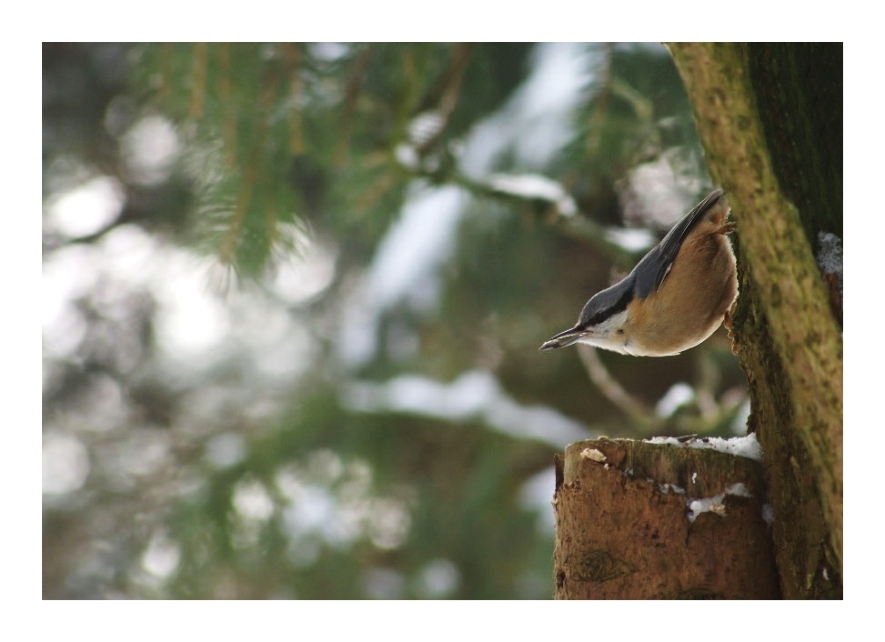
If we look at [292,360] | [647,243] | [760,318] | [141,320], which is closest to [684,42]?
[760,318]

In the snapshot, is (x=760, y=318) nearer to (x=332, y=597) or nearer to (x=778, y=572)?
(x=778, y=572)

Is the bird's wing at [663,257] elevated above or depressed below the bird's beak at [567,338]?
above

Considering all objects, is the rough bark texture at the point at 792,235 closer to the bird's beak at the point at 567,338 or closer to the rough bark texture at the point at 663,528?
the rough bark texture at the point at 663,528

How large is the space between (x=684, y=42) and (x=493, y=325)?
6.87 feet

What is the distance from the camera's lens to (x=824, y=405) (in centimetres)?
93

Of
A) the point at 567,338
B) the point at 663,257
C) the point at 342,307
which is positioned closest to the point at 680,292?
the point at 663,257

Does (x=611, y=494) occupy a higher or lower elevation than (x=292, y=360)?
lower

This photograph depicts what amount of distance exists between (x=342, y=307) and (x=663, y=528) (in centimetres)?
246

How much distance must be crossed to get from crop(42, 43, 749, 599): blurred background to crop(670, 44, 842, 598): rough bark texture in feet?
2.80

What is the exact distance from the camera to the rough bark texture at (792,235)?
94 cm

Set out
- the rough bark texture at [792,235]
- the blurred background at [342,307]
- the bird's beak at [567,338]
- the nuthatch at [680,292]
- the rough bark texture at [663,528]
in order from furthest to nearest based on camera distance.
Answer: the blurred background at [342,307] < the bird's beak at [567,338] < the nuthatch at [680,292] < the rough bark texture at [663,528] < the rough bark texture at [792,235]

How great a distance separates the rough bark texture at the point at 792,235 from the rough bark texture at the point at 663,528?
0.04 m

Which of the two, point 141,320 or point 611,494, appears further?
point 141,320

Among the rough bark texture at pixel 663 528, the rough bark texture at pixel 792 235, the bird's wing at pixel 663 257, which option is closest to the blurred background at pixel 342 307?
the bird's wing at pixel 663 257
